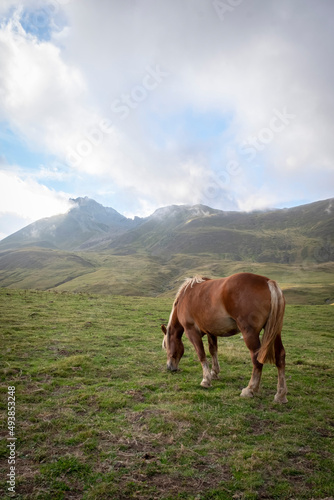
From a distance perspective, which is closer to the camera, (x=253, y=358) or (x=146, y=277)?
(x=253, y=358)

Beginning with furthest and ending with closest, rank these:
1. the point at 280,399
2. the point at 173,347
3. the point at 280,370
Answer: the point at 173,347, the point at 280,370, the point at 280,399

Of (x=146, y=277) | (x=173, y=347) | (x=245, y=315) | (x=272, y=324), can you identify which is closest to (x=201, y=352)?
(x=173, y=347)

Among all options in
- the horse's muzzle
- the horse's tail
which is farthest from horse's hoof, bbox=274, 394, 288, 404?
the horse's muzzle

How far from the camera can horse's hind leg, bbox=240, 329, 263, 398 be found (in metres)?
7.33

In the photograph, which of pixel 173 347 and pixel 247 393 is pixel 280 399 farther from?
pixel 173 347

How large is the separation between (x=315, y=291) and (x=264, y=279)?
2760 inches

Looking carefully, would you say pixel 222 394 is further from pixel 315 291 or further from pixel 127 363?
pixel 315 291

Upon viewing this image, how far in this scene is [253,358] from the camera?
292 inches

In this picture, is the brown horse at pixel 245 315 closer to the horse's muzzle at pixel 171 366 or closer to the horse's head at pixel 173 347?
the horse's head at pixel 173 347

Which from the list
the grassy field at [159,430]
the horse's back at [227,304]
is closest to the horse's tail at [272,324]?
the horse's back at [227,304]

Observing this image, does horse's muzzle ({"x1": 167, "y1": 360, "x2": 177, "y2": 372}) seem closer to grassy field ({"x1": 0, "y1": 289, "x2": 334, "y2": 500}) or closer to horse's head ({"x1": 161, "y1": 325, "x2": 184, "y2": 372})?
horse's head ({"x1": 161, "y1": 325, "x2": 184, "y2": 372})

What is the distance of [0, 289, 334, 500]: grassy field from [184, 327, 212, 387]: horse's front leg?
1.41 ft

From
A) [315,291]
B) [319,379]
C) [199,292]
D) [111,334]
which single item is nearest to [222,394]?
[199,292]

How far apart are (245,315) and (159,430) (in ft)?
11.7
